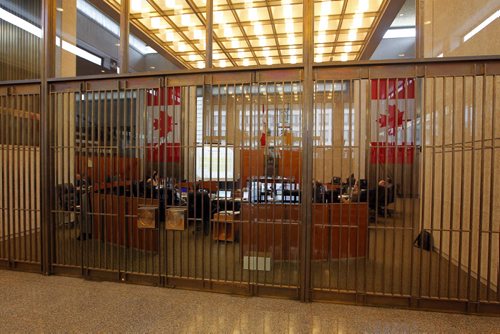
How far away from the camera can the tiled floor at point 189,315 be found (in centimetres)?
277

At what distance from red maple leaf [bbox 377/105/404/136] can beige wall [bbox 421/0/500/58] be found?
3.62ft

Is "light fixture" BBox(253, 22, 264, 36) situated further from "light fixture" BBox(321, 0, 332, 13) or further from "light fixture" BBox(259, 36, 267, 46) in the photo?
"light fixture" BBox(321, 0, 332, 13)

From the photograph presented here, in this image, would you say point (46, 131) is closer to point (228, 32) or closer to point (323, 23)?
point (228, 32)

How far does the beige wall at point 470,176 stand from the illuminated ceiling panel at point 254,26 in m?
2.61

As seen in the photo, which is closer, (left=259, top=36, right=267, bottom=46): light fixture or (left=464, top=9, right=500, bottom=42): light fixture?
(left=464, top=9, right=500, bottom=42): light fixture

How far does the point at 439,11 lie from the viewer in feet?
15.3

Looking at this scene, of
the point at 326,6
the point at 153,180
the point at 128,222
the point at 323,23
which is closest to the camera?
the point at 153,180

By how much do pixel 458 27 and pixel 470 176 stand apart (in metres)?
2.11

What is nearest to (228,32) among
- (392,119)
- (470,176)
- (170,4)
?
(170,4)

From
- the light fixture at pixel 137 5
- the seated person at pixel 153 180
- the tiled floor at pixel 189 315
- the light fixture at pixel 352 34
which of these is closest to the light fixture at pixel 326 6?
the light fixture at pixel 352 34

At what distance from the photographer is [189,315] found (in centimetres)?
299

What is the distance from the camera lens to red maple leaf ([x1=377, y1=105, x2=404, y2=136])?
10.8 ft

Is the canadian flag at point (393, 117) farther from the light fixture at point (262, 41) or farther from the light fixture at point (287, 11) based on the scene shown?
the light fixture at point (262, 41)

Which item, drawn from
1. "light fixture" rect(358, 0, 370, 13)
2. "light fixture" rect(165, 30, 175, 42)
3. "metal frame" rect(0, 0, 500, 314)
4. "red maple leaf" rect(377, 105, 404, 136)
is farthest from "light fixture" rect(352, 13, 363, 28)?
"light fixture" rect(165, 30, 175, 42)
